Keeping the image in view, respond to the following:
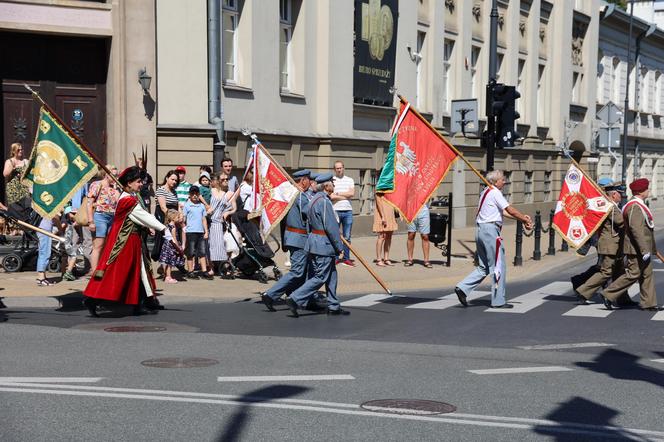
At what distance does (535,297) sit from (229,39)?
10.6m

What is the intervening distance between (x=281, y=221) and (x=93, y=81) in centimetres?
859

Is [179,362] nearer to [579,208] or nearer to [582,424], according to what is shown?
[582,424]

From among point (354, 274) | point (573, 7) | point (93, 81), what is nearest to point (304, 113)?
point (93, 81)

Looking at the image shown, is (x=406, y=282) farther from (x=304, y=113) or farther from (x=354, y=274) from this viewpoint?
(x=304, y=113)

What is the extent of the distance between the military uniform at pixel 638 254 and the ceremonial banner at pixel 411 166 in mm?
2548

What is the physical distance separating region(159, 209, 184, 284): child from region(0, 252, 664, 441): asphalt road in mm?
1929

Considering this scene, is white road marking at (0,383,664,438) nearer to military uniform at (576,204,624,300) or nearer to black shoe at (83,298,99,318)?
black shoe at (83,298,99,318)

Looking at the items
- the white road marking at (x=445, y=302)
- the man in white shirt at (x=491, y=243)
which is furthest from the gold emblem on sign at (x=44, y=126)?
the man in white shirt at (x=491, y=243)

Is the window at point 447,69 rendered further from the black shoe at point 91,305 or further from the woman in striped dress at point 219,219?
the black shoe at point 91,305

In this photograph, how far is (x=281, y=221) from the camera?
13.9 metres

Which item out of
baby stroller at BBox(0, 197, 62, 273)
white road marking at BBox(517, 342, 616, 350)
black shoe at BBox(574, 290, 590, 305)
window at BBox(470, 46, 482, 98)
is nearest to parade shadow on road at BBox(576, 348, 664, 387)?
white road marking at BBox(517, 342, 616, 350)

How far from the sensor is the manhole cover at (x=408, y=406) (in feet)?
23.6

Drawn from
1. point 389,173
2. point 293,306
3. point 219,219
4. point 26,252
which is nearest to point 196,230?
point 219,219

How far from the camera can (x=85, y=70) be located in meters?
20.9
